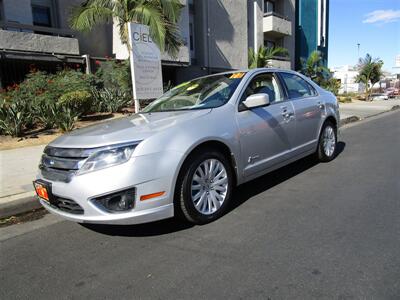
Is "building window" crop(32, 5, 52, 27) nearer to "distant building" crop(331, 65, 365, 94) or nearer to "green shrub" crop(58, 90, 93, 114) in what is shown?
"green shrub" crop(58, 90, 93, 114)

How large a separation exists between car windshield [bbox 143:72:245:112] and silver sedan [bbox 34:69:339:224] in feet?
0.05

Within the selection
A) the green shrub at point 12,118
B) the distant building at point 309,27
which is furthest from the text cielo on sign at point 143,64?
the distant building at point 309,27

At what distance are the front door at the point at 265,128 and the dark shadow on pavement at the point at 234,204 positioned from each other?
46cm

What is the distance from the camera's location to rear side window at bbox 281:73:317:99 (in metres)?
5.20

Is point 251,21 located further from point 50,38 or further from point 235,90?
point 235,90

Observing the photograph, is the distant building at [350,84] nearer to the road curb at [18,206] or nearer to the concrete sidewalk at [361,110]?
the concrete sidewalk at [361,110]

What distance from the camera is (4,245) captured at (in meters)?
3.56

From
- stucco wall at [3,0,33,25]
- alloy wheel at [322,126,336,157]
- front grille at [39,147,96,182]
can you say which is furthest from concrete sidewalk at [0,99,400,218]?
stucco wall at [3,0,33,25]

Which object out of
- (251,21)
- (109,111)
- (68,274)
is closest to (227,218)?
(68,274)

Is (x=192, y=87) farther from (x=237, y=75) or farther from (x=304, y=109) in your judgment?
(x=304, y=109)

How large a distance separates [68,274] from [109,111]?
1003cm

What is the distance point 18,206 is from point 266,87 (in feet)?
Result: 11.6

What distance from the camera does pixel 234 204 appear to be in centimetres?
429

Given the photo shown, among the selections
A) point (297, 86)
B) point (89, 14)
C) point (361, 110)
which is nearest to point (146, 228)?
point (297, 86)
